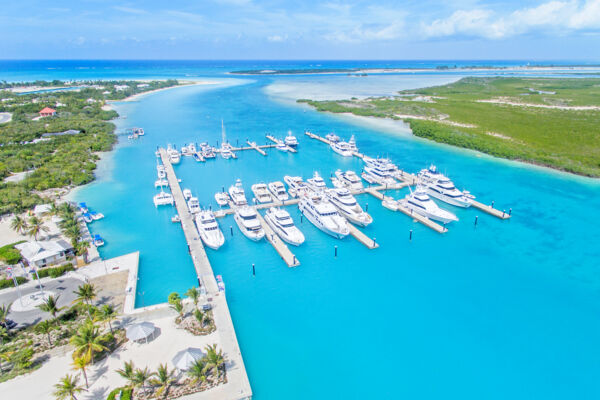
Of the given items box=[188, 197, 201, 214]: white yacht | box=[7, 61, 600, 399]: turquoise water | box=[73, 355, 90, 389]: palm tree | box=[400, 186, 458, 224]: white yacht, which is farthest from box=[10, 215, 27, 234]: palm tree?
box=[400, 186, 458, 224]: white yacht

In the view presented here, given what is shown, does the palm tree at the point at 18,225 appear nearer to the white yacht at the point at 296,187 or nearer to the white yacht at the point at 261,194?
the white yacht at the point at 261,194

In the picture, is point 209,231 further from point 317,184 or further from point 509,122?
point 509,122

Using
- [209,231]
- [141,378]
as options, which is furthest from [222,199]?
[141,378]

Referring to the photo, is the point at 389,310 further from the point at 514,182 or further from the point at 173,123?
the point at 173,123

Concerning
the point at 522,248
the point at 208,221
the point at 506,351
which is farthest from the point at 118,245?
the point at 522,248

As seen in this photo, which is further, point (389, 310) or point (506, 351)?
point (389, 310)

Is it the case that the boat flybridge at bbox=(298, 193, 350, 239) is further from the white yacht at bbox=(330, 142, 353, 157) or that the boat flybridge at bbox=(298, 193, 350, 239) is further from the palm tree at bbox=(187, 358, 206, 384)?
the white yacht at bbox=(330, 142, 353, 157)
